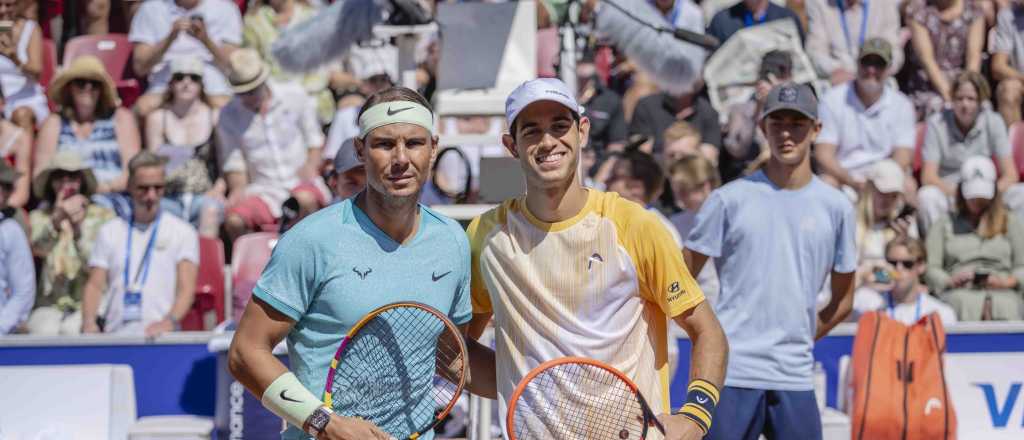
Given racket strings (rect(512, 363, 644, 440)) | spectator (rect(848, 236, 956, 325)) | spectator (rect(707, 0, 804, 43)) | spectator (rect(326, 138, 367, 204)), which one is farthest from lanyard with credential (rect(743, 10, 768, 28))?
racket strings (rect(512, 363, 644, 440))

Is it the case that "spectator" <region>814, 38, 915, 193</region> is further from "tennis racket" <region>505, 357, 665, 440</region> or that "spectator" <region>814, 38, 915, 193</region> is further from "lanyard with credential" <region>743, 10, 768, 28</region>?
"tennis racket" <region>505, 357, 665, 440</region>

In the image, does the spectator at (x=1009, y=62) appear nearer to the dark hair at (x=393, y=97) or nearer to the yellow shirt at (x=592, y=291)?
the yellow shirt at (x=592, y=291)

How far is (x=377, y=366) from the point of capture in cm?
390

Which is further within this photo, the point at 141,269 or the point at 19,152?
the point at 19,152

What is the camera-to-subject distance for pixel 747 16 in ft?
35.4

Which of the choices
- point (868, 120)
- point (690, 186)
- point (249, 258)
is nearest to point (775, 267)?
point (690, 186)

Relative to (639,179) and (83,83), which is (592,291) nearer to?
(639,179)

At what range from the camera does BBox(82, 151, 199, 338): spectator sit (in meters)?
8.62

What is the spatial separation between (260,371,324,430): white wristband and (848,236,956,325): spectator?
205 inches

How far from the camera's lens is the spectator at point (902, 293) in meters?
8.31

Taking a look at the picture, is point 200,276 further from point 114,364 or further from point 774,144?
point 774,144

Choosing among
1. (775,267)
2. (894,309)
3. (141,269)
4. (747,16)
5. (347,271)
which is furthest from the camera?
(747,16)

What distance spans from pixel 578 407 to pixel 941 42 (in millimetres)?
8259

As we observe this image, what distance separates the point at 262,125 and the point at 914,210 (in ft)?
15.2
